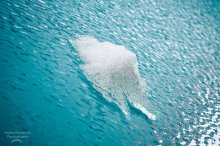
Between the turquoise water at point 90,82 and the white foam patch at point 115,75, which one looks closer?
the turquoise water at point 90,82

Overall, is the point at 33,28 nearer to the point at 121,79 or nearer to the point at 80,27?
the point at 80,27

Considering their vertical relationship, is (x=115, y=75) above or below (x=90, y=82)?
above

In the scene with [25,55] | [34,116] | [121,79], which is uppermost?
[121,79]

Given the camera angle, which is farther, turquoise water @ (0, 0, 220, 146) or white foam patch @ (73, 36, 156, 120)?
white foam patch @ (73, 36, 156, 120)

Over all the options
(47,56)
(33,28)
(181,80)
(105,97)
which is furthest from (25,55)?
(181,80)
